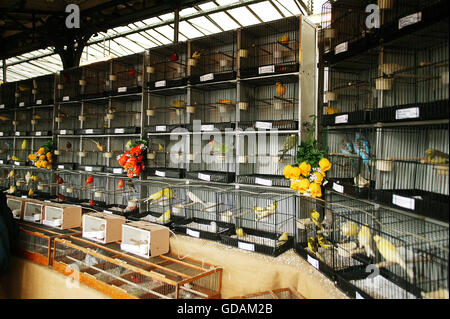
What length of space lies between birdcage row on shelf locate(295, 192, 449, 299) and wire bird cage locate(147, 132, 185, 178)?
186cm

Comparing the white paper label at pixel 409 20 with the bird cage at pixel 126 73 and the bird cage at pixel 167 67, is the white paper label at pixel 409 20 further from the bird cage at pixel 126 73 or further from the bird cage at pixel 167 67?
the bird cage at pixel 126 73

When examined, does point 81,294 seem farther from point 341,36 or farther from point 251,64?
point 341,36

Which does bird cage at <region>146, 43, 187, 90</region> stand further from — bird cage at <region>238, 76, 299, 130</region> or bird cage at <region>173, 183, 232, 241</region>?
bird cage at <region>173, 183, 232, 241</region>

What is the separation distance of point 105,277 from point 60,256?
2.49 feet

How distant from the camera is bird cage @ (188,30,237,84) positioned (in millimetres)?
3893

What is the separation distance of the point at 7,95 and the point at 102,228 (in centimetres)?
580

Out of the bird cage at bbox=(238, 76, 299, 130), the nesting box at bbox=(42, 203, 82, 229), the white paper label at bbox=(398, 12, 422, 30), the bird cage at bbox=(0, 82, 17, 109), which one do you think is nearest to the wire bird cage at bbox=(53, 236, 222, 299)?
the nesting box at bbox=(42, 203, 82, 229)

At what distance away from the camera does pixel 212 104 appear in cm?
440

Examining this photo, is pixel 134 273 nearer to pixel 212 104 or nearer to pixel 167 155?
pixel 167 155

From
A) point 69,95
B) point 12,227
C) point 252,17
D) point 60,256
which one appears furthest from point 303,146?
point 69,95

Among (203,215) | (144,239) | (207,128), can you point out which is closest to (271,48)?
(207,128)

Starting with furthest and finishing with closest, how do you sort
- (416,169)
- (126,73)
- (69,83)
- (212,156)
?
(69,83) < (126,73) < (212,156) < (416,169)

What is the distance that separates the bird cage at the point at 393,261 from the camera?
184 cm

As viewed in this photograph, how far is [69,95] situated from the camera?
20.0 feet
